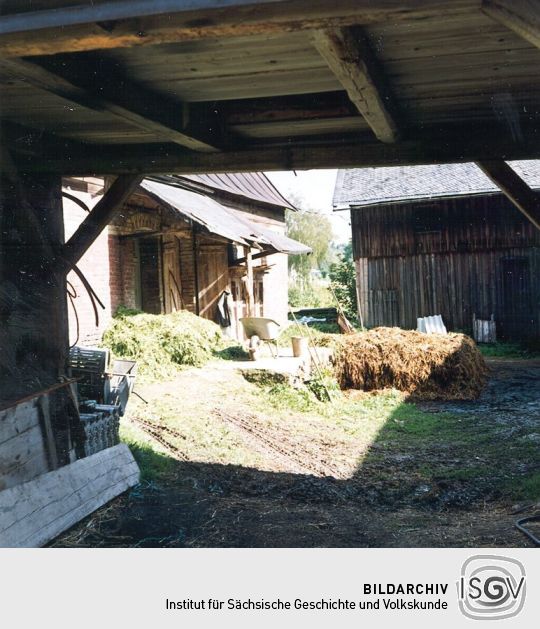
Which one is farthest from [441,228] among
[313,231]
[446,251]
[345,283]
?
[313,231]

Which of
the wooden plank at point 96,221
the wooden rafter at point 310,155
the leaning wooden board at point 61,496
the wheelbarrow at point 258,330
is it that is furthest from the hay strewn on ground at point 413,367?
the wooden plank at point 96,221

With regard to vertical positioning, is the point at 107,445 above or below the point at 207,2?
below

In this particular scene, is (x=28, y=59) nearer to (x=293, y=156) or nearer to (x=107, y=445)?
(x=293, y=156)

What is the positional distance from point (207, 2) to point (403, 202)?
17.5 m

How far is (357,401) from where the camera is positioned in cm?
1041

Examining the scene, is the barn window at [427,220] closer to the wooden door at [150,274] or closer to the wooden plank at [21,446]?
the wooden door at [150,274]

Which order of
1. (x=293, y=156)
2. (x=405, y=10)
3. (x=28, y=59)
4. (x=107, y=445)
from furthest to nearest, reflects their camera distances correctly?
(x=107, y=445)
(x=293, y=156)
(x=28, y=59)
(x=405, y=10)

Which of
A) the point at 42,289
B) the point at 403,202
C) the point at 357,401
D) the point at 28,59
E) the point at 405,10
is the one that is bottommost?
the point at 357,401

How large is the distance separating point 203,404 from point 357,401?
2.99m

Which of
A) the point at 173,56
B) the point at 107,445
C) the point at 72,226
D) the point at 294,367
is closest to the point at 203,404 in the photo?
the point at 294,367

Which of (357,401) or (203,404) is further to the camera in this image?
(357,401)

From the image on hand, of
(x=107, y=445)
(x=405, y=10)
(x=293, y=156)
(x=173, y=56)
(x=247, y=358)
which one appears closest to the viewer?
(x=405, y=10)

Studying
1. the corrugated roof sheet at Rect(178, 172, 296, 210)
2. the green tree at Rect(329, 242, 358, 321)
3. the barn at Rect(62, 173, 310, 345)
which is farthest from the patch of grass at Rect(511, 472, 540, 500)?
the green tree at Rect(329, 242, 358, 321)

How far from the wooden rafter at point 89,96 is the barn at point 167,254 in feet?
22.9
